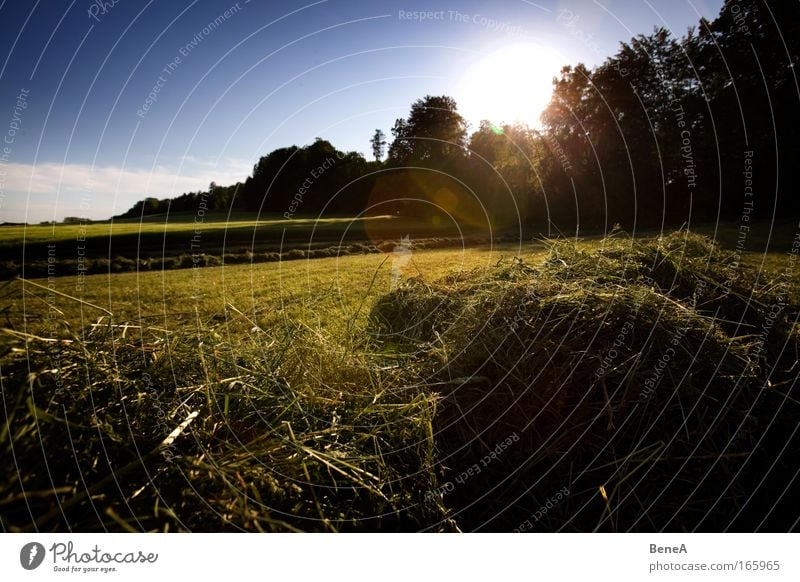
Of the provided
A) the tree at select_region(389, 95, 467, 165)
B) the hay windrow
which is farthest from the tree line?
the hay windrow

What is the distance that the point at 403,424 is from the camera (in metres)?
2.10

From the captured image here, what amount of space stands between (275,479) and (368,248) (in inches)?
546

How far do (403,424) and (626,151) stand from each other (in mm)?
24356

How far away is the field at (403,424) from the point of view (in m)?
1.42

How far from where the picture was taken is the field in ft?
4.66

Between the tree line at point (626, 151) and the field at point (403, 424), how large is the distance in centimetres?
1639

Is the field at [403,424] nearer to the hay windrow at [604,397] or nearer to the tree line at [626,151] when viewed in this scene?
the hay windrow at [604,397]

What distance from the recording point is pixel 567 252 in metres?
4.63

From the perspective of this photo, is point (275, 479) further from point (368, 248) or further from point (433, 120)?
point (433, 120)

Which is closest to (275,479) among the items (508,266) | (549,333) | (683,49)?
(549,333)

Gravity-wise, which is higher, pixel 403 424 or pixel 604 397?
pixel 604 397
